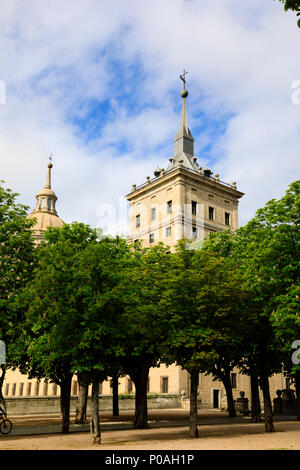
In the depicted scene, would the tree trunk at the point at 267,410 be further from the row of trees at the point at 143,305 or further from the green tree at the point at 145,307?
the green tree at the point at 145,307

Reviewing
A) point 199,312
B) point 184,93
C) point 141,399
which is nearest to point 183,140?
point 184,93

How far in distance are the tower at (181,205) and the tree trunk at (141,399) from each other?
38053 mm

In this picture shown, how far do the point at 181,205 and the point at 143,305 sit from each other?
156 feet

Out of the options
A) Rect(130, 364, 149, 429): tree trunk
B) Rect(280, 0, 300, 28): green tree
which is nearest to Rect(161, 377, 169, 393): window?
Rect(130, 364, 149, 429): tree trunk

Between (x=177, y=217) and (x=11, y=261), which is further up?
(x=177, y=217)

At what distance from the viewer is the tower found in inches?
2832

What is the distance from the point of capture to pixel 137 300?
24609 millimetres

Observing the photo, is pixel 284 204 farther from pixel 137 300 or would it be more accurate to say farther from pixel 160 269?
pixel 137 300

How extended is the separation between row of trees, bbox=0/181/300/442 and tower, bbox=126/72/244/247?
4069 cm

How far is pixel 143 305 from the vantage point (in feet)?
82.5

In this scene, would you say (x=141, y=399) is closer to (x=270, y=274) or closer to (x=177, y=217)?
(x=270, y=274)

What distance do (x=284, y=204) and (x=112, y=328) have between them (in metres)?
12.0

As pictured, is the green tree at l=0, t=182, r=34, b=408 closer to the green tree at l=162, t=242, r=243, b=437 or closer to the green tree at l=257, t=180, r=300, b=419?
the green tree at l=162, t=242, r=243, b=437
